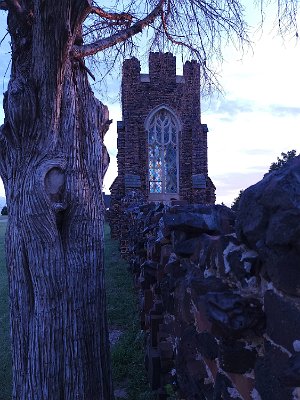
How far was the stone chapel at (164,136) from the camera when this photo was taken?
17219mm

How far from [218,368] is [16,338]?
81.7 inches

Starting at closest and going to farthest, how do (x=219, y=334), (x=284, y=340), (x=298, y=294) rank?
1. (x=298, y=294)
2. (x=284, y=340)
3. (x=219, y=334)

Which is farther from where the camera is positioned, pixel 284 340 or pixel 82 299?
pixel 82 299

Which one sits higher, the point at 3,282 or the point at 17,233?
the point at 17,233

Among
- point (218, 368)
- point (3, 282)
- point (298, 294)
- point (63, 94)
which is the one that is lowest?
point (3, 282)

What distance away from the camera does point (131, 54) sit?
18.1 ft

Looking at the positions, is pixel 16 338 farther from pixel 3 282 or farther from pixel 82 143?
pixel 3 282

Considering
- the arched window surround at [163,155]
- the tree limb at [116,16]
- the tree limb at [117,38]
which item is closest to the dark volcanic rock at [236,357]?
the tree limb at [117,38]

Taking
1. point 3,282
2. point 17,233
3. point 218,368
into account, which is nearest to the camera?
point 218,368

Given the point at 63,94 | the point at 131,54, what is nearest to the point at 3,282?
the point at 131,54

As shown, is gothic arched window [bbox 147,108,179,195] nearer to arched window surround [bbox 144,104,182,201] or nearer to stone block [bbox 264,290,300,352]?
arched window surround [bbox 144,104,182,201]

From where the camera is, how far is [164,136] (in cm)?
1803

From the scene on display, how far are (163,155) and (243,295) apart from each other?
53.2ft

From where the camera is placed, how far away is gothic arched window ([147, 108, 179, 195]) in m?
17.7
